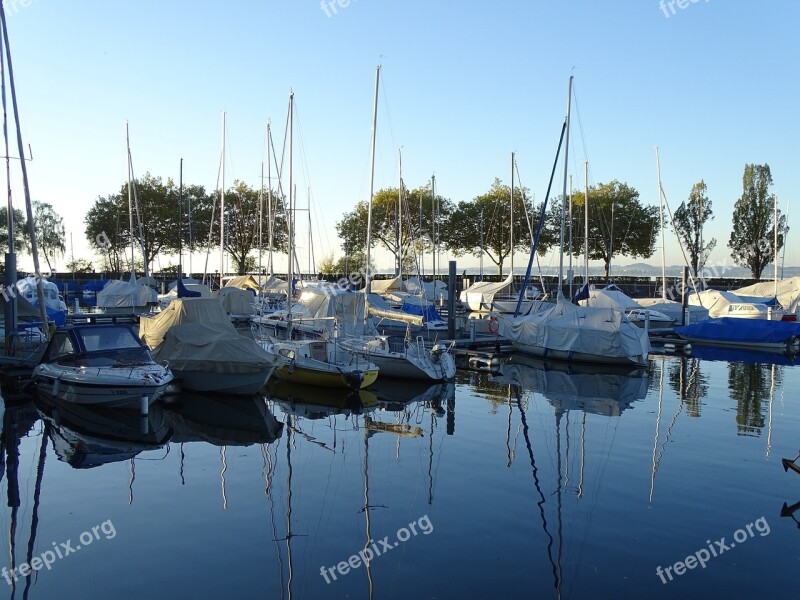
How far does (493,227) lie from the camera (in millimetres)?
91000

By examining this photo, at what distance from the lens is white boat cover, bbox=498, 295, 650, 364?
3130cm

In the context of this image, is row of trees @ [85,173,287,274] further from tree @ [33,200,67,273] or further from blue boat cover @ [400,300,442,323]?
blue boat cover @ [400,300,442,323]

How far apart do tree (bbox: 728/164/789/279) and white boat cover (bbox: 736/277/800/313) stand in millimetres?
24163

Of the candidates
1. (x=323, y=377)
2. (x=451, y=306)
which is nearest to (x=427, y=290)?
(x=451, y=306)

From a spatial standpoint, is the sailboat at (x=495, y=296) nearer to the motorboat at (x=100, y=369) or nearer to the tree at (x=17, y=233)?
the motorboat at (x=100, y=369)

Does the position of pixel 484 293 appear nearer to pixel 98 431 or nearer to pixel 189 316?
pixel 189 316

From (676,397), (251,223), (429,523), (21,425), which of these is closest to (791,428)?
(676,397)

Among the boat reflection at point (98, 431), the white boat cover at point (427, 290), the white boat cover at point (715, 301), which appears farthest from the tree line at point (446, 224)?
the boat reflection at point (98, 431)

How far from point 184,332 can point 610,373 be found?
17.2 meters

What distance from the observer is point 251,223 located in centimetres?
9694

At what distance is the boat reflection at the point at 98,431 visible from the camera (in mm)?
16594

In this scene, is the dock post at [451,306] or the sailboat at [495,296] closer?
the dock post at [451,306]

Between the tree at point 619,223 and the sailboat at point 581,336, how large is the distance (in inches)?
2202

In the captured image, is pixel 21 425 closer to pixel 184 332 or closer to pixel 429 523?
pixel 184 332
